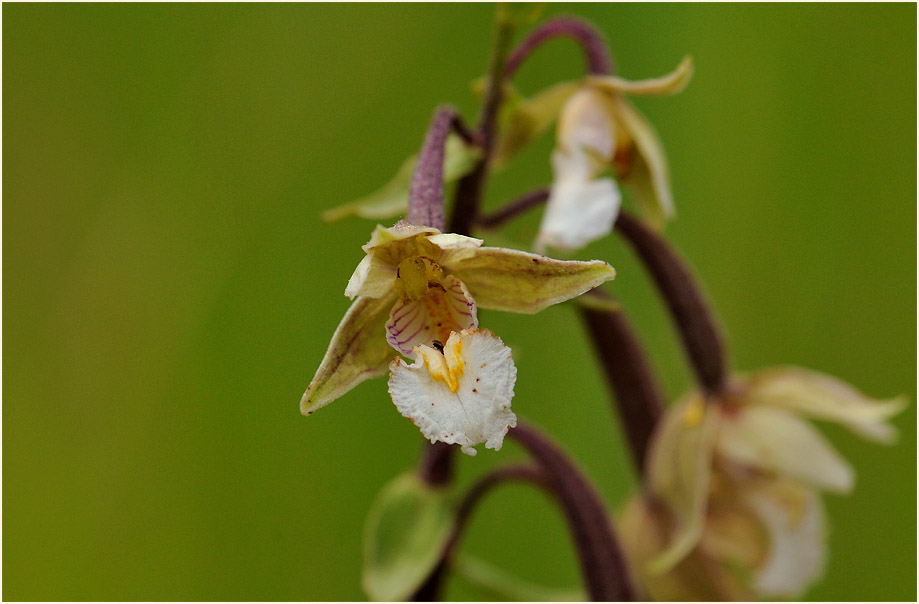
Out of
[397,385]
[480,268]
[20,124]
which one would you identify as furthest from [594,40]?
[20,124]

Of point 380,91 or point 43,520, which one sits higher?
point 380,91

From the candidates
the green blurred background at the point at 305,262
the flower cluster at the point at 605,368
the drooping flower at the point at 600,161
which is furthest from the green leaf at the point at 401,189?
the green blurred background at the point at 305,262

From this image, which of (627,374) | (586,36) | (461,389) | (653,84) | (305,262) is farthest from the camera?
(305,262)

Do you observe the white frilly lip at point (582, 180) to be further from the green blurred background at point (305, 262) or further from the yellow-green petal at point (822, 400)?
the green blurred background at point (305, 262)

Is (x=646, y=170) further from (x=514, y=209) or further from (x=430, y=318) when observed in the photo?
(x=430, y=318)

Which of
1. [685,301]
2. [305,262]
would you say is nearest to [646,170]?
[685,301]

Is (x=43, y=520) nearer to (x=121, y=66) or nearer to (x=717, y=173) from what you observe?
(x=121, y=66)
